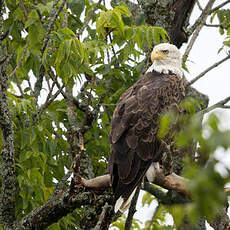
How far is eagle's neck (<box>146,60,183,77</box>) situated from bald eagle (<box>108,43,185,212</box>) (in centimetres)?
52

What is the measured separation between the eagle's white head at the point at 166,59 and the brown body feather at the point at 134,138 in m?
0.67

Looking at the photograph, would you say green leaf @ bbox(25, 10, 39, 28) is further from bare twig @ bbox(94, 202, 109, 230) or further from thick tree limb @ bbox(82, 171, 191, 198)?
bare twig @ bbox(94, 202, 109, 230)

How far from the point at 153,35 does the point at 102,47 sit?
46 centimetres

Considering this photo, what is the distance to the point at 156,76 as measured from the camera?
4.68 metres

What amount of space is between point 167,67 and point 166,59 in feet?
0.28

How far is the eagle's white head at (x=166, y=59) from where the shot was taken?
193 inches

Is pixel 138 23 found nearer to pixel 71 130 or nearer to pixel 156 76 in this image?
pixel 156 76

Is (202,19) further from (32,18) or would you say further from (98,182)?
(98,182)

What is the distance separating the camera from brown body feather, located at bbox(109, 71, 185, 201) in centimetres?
400

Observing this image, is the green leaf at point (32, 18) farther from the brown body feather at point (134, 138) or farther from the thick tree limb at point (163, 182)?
the thick tree limb at point (163, 182)

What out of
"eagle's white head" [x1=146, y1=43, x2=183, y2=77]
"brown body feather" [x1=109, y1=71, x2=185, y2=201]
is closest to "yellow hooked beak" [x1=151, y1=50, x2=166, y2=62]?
"eagle's white head" [x1=146, y1=43, x2=183, y2=77]

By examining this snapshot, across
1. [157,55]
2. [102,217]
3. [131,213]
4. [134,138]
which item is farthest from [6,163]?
[157,55]

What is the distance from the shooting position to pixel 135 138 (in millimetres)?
4078

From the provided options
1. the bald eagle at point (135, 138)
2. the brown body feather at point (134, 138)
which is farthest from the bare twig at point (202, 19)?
the brown body feather at point (134, 138)
